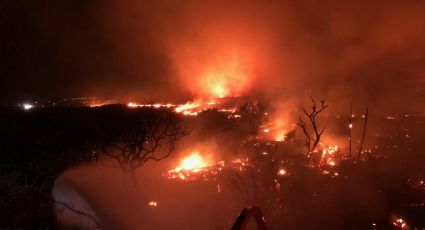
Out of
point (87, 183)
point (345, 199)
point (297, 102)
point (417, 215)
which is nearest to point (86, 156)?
point (87, 183)

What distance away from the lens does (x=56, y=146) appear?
2552cm

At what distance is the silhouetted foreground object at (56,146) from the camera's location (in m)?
12.5

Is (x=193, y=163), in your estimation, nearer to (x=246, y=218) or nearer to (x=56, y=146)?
(x=56, y=146)

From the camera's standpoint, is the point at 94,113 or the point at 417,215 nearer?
the point at 417,215

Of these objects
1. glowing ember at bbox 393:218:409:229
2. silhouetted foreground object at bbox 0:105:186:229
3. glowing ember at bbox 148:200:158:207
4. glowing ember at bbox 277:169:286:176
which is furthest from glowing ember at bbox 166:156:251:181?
glowing ember at bbox 393:218:409:229

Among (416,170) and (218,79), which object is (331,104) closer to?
(416,170)

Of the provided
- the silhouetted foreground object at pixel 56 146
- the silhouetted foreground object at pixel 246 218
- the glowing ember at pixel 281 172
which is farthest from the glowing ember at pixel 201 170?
the silhouetted foreground object at pixel 246 218

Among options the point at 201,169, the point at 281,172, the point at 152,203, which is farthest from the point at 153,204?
the point at 281,172

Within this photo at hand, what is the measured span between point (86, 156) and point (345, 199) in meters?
13.1

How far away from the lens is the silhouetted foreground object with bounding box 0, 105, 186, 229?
492 inches

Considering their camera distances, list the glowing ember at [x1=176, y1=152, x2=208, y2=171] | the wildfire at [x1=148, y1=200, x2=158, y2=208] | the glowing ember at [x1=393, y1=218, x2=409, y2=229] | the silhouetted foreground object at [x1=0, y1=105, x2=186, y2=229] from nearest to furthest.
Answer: the silhouetted foreground object at [x1=0, y1=105, x2=186, y2=229] < the glowing ember at [x1=393, y1=218, x2=409, y2=229] < the wildfire at [x1=148, y1=200, x2=158, y2=208] < the glowing ember at [x1=176, y1=152, x2=208, y2=171]

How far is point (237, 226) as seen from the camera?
3803 mm

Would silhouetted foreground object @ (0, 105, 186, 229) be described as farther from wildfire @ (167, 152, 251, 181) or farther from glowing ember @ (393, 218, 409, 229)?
glowing ember @ (393, 218, 409, 229)

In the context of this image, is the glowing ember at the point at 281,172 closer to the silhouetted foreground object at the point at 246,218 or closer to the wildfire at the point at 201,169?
the wildfire at the point at 201,169
